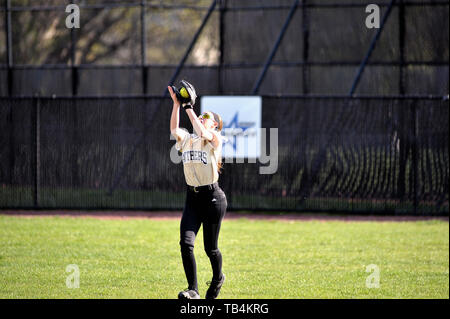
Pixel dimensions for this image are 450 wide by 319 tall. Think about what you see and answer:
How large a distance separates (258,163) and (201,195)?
821 centimetres

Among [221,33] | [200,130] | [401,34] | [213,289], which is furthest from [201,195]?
[221,33]

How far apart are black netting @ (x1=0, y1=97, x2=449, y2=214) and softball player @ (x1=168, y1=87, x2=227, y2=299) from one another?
812 centimetres

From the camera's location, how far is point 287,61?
1975 cm

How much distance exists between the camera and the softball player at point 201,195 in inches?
320

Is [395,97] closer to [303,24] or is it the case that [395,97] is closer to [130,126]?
[303,24]

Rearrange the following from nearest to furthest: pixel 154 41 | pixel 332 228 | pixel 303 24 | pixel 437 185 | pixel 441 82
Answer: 1. pixel 332 228
2. pixel 437 185
3. pixel 441 82
4. pixel 303 24
5. pixel 154 41

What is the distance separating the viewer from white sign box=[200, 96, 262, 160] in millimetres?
16281

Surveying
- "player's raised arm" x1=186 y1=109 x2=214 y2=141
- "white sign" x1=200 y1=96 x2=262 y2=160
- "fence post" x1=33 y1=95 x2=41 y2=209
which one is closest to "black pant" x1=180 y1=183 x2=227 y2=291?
"player's raised arm" x1=186 y1=109 x2=214 y2=141

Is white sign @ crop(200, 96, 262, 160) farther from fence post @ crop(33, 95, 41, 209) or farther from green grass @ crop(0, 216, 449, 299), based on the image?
fence post @ crop(33, 95, 41, 209)

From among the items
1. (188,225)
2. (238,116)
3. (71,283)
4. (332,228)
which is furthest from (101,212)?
(188,225)

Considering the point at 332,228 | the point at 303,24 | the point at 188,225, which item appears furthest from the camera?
the point at 303,24

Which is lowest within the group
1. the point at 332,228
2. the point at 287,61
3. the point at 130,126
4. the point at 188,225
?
the point at 332,228

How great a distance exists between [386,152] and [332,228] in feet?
8.11

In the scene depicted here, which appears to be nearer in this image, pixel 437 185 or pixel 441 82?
pixel 437 185
